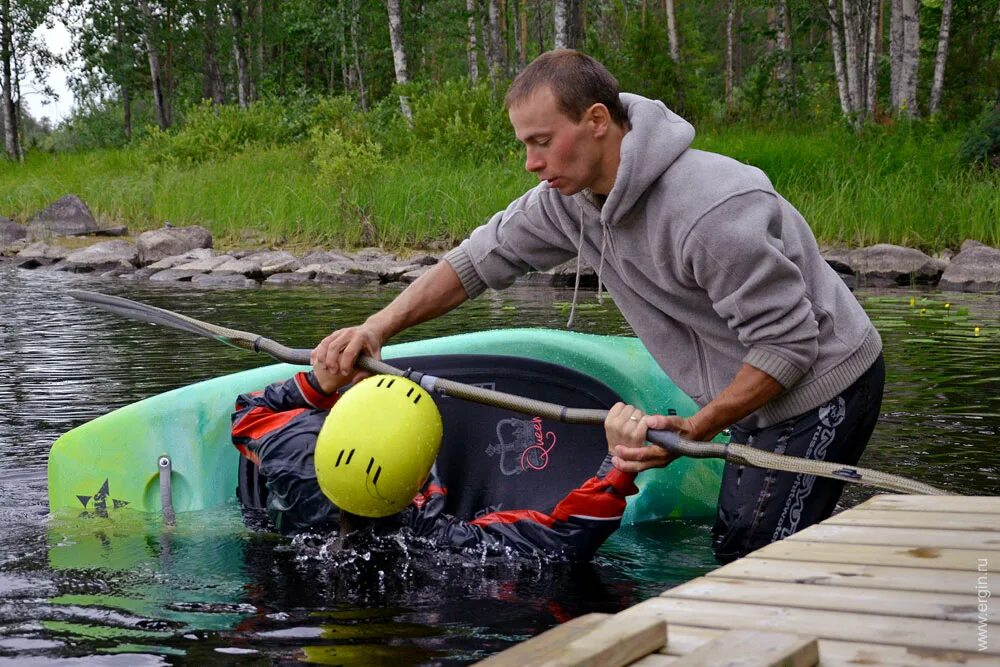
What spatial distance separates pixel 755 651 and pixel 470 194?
42.6ft

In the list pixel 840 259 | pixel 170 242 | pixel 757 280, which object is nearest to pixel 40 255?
pixel 170 242

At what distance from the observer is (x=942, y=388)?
6.27 m

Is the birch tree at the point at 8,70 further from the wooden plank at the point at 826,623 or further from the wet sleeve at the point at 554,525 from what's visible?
the wooden plank at the point at 826,623

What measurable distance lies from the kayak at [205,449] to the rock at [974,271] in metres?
7.83

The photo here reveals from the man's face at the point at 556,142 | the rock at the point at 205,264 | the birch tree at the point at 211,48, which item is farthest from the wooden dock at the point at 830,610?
the birch tree at the point at 211,48

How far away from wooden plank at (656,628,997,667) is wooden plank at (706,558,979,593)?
1.06ft

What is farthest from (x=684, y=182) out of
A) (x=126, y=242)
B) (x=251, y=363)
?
(x=126, y=242)

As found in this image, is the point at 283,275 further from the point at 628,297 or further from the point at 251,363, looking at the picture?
the point at 628,297

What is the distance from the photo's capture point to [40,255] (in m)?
16.5

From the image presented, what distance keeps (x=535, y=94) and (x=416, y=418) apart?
0.96 metres

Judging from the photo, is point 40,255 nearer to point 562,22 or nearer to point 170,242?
point 170,242

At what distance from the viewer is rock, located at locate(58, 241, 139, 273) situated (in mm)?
15422

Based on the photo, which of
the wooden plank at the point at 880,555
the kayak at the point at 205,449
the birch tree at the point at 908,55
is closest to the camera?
the wooden plank at the point at 880,555

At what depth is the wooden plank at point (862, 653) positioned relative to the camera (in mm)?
1751
